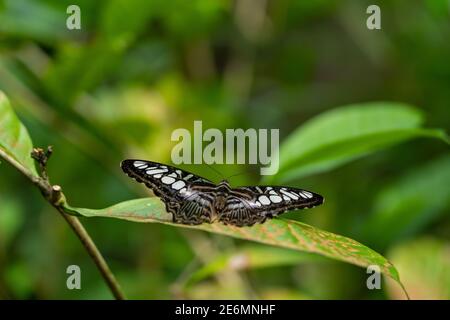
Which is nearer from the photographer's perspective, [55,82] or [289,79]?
[55,82]

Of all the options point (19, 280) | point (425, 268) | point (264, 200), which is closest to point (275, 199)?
point (264, 200)

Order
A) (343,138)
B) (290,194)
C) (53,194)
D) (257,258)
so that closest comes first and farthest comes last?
1. (53,194)
2. (290,194)
3. (343,138)
4. (257,258)

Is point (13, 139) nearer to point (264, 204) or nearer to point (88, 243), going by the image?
point (88, 243)

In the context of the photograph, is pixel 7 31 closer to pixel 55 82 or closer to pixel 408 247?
pixel 55 82

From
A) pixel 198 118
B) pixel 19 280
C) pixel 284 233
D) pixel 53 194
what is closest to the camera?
pixel 53 194

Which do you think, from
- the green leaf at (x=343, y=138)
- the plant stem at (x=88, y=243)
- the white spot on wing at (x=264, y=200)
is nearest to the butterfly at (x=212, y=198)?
the white spot on wing at (x=264, y=200)

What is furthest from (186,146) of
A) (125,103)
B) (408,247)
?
(408,247)

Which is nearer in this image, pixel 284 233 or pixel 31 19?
pixel 284 233
